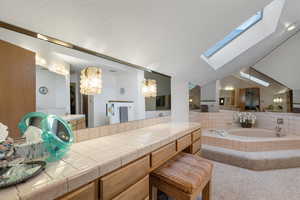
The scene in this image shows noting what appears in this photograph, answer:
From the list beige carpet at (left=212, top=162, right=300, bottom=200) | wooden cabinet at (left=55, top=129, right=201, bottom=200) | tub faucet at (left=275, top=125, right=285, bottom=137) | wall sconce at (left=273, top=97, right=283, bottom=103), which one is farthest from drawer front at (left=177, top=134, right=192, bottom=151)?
wall sconce at (left=273, top=97, right=283, bottom=103)

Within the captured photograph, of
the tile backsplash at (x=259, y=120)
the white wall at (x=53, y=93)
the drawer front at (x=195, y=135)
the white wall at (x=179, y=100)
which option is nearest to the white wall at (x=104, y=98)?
the white wall at (x=53, y=93)

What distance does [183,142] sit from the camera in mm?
1514

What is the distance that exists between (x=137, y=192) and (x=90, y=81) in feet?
3.40

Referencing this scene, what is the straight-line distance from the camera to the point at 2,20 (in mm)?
833

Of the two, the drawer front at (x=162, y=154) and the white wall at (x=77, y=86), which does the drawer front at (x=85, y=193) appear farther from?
the white wall at (x=77, y=86)

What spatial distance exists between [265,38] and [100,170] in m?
3.48

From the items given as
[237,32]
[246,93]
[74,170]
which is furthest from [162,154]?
[246,93]

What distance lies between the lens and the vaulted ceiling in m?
0.88

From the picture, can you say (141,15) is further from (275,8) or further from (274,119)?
(274,119)

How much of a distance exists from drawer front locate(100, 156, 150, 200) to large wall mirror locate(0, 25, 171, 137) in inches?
24.3

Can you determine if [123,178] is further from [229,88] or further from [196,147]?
[229,88]

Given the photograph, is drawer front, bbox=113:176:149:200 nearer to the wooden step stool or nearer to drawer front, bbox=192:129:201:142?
the wooden step stool

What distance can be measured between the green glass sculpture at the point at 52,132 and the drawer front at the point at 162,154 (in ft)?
2.03

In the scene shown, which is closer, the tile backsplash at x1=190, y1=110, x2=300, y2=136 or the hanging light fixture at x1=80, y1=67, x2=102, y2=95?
the hanging light fixture at x1=80, y1=67, x2=102, y2=95
